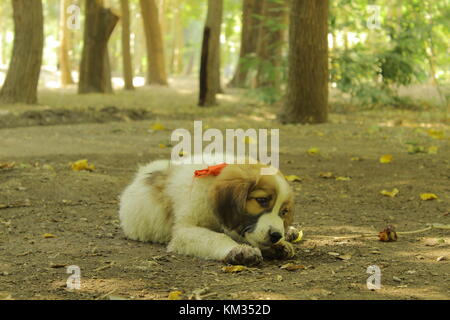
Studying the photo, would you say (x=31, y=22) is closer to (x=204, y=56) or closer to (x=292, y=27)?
(x=204, y=56)

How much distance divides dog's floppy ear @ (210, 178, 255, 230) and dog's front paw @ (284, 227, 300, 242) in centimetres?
73

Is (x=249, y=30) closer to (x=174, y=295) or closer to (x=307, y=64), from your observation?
(x=307, y=64)

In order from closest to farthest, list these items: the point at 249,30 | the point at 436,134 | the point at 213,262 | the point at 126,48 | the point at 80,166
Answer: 1. the point at 213,262
2. the point at 80,166
3. the point at 436,134
4. the point at 126,48
5. the point at 249,30

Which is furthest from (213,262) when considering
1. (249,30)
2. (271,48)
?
(249,30)

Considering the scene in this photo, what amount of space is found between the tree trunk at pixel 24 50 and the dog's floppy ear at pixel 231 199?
460 inches

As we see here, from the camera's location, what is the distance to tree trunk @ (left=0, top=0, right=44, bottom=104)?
15281mm

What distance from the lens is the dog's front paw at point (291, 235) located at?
533 cm

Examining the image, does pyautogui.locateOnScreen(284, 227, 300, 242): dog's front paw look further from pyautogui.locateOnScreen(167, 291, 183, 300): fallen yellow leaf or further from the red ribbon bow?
pyautogui.locateOnScreen(167, 291, 183, 300): fallen yellow leaf

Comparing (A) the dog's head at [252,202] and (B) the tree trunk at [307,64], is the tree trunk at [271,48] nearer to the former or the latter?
(B) the tree trunk at [307,64]

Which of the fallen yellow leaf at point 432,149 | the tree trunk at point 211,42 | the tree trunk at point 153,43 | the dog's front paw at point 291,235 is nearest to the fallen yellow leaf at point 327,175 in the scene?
the fallen yellow leaf at point 432,149

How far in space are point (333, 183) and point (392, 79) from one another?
349 inches

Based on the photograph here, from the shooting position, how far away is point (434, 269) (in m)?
4.54

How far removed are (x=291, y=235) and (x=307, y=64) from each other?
8.01 meters

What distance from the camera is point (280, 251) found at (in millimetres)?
4855
